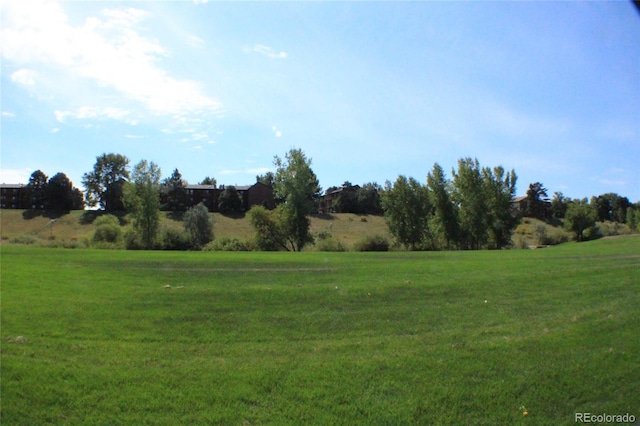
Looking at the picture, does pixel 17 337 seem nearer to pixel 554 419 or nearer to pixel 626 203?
pixel 554 419

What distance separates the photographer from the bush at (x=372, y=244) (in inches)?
2125

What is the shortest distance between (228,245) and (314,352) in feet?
149

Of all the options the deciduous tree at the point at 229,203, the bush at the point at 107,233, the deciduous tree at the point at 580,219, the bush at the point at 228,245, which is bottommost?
the bush at the point at 228,245

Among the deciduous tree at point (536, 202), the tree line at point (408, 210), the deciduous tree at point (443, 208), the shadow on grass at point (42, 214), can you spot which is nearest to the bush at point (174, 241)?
the tree line at point (408, 210)

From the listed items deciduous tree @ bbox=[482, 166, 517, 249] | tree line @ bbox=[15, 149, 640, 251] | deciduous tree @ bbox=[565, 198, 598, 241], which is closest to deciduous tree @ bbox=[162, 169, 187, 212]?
tree line @ bbox=[15, 149, 640, 251]

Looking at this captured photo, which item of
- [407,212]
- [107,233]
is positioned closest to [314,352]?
[107,233]

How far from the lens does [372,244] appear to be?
54719 mm

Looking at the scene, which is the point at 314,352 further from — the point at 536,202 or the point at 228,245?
the point at 536,202

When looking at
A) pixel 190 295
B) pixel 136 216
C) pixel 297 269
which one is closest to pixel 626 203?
pixel 136 216

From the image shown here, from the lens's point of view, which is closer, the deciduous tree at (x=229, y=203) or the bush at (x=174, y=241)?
the bush at (x=174, y=241)

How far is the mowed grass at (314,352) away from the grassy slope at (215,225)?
57828 millimetres

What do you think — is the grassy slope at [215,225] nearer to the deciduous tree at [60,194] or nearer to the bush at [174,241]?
the deciduous tree at [60,194]

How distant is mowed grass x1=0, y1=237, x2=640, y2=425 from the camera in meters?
6.68

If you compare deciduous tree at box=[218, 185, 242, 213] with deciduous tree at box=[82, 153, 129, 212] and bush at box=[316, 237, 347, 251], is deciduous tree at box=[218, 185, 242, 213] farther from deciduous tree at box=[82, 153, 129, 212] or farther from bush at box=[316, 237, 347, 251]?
bush at box=[316, 237, 347, 251]
